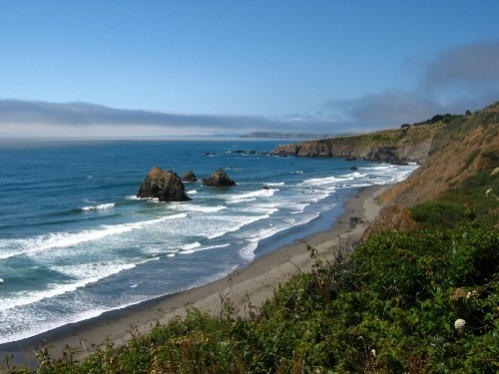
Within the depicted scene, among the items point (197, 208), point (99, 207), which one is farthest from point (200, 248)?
point (99, 207)

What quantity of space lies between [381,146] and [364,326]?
383 feet

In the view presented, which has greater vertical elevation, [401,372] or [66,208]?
[401,372]

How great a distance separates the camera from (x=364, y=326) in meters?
6.88

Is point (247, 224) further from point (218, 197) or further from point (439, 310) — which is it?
point (439, 310)

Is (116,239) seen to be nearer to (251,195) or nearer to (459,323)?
(251,195)

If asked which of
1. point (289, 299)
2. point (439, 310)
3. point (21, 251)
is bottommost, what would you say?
point (21, 251)

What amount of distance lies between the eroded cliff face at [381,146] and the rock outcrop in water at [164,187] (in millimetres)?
65108

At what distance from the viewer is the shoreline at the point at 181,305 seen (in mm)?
15562

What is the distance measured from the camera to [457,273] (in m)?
7.94

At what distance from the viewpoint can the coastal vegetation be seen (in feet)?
18.9

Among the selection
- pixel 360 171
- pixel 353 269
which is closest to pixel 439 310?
pixel 353 269

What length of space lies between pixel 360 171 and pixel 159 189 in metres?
46.1

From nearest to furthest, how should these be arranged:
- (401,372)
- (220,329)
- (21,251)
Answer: (401,372) → (220,329) → (21,251)

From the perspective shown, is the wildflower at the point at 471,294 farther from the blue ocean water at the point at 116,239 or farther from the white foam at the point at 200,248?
the white foam at the point at 200,248
